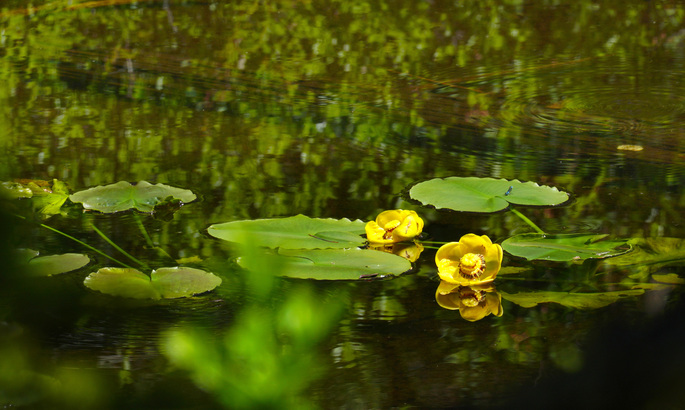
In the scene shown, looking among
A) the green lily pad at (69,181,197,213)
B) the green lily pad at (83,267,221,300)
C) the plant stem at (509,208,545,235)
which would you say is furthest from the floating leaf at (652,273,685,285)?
the green lily pad at (69,181,197,213)

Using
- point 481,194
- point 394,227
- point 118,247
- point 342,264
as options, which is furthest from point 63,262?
point 481,194

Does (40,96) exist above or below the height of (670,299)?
above

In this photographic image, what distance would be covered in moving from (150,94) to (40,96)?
37 cm

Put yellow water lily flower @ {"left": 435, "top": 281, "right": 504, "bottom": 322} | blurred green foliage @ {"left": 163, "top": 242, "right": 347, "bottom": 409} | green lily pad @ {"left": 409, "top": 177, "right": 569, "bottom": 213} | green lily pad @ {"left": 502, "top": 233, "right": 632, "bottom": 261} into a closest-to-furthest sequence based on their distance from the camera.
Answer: blurred green foliage @ {"left": 163, "top": 242, "right": 347, "bottom": 409} → yellow water lily flower @ {"left": 435, "top": 281, "right": 504, "bottom": 322} → green lily pad @ {"left": 502, "top": 233, "right": 632, "bottom": 261} → green lily pad @ {"left": 409, "top": 177, "right": 569, "bottom": 213}

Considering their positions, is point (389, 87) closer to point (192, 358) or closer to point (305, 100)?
point (305, 100)

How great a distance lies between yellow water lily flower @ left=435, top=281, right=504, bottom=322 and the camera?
131 centimetres

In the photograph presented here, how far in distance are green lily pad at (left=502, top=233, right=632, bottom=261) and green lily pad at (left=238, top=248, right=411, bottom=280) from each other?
0.21m

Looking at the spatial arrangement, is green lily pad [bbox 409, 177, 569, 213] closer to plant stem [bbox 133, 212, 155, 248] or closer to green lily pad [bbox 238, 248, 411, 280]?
green lily pad [bbox 238, 248, 411, 280]

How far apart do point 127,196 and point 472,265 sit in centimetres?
80

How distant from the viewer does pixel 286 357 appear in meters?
0.41

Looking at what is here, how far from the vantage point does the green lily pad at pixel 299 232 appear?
1483 millimetres

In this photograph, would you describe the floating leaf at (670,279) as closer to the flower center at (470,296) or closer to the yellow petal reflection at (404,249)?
the flower center at (470,296)

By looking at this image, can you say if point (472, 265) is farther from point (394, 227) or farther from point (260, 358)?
point (260, 358)

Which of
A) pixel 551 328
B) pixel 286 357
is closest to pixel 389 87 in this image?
pixel 551 328
